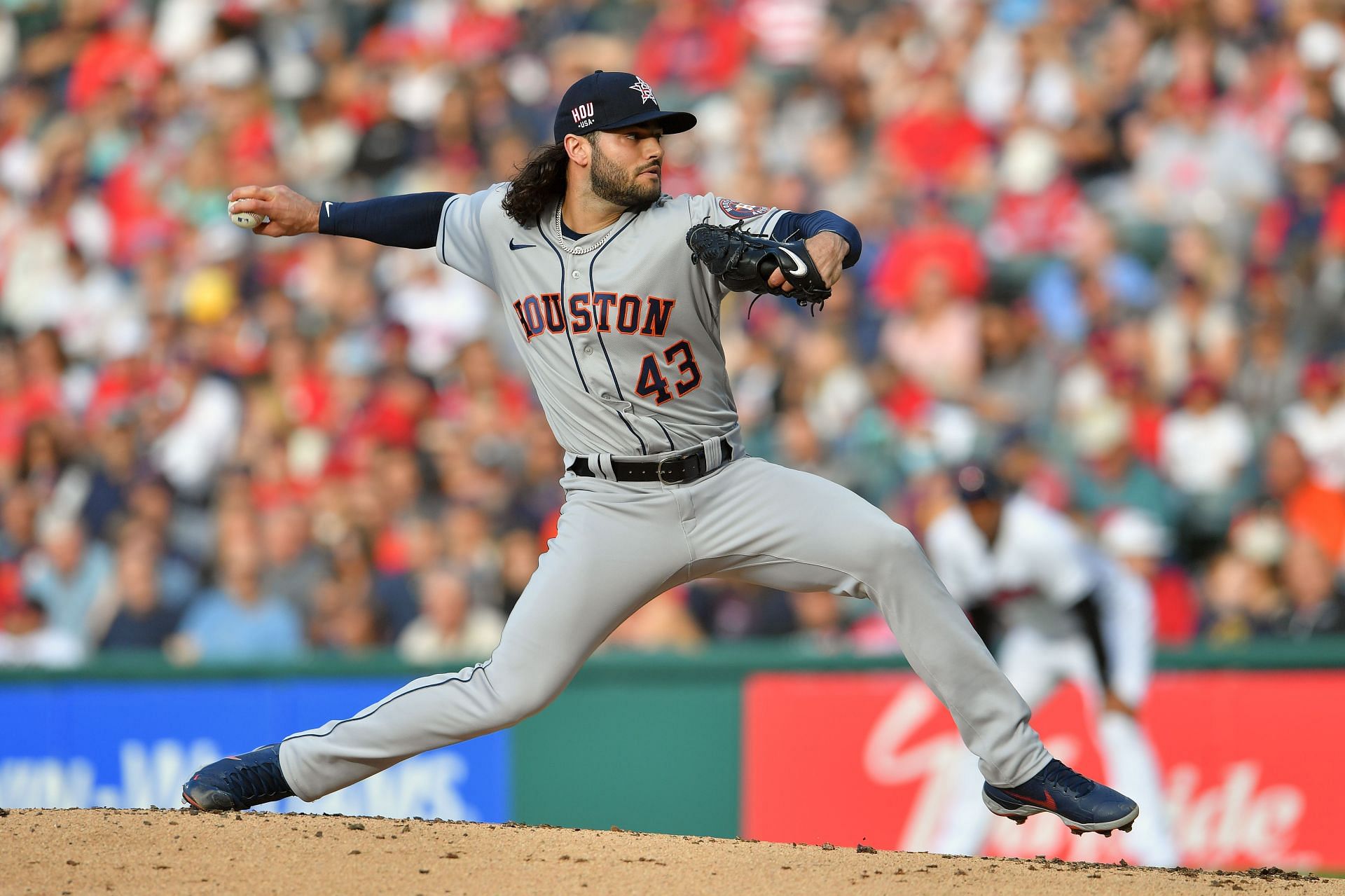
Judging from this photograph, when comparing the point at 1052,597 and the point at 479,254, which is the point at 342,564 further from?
the point at 479,254

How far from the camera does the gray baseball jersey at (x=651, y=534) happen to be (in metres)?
4.13

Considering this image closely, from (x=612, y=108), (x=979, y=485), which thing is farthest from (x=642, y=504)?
(x=979, y=485)

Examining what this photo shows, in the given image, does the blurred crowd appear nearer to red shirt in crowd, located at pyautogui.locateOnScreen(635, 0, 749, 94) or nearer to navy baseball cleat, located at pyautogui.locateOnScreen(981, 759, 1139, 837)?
red shirt in crowd, located at pyautogui.locateOnScreen(635, 0, 749, 94)

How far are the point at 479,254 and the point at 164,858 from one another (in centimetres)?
173

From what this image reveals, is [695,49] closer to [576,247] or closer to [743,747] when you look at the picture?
[743,747]

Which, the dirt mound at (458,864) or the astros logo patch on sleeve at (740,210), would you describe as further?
the astros logo patch on sleeve at (740,210)

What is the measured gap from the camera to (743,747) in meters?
7.21

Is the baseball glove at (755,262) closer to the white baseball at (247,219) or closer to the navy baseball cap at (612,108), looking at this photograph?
the navy baseball cap at (612,108)

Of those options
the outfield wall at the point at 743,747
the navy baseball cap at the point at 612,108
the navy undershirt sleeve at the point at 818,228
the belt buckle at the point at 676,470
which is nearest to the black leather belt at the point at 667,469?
the belt buckle at the point at 676,470

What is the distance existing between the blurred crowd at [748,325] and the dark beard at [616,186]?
384 centimetres

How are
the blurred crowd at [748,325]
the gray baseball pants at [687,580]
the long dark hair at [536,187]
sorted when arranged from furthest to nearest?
the blurred crowd at [748,325], the long dark hair at [536,187], the gray baseball pants at [687,580]

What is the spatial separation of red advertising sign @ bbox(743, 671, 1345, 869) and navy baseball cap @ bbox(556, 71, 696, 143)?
3.50 metres

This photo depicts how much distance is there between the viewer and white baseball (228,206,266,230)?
4457 millimetres

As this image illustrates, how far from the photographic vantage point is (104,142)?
13.1 meters
